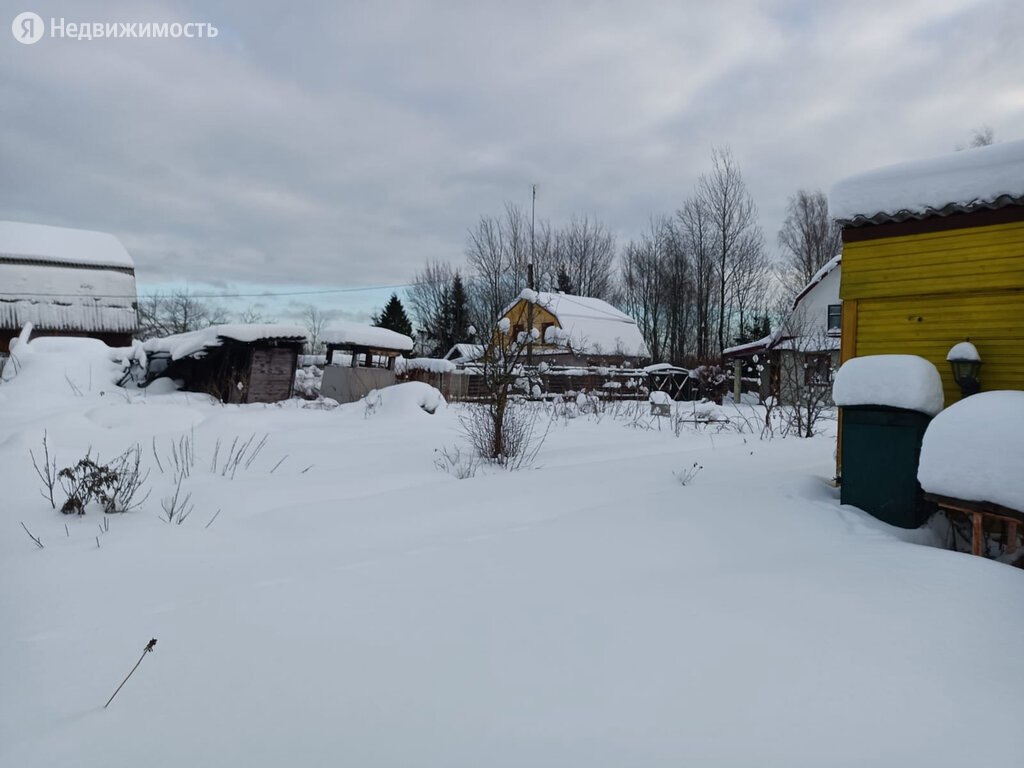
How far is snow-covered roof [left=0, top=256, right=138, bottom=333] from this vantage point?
2570cm

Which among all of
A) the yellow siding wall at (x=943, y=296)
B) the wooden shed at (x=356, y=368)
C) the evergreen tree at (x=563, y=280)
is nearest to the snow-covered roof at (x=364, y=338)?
the wooden shed at (x=356, y=368)

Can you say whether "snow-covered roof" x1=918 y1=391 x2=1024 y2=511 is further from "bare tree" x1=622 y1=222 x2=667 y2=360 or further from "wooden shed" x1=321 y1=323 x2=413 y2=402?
"bare tree" x1=622 y1=222 x2=667 y2=360

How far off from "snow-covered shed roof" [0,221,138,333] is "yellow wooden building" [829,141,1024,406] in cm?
3103

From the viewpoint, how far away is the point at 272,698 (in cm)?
238

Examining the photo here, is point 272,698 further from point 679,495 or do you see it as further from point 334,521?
point 679,495

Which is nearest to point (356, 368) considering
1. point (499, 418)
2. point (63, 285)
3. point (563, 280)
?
point (499, 418)

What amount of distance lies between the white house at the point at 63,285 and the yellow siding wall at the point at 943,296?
102 feet

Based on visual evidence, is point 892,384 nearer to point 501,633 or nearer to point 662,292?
point 501,633

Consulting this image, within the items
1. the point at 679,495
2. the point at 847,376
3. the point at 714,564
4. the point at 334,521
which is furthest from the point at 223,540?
the point at 847,376

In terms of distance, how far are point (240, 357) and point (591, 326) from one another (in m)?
18.1

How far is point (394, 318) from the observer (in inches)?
1672

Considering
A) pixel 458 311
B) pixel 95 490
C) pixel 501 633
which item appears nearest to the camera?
pixel 501 633

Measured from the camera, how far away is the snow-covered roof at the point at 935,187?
16.6 feet

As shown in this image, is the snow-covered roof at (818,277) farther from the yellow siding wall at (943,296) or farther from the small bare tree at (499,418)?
the small bare tree at (499,418)
